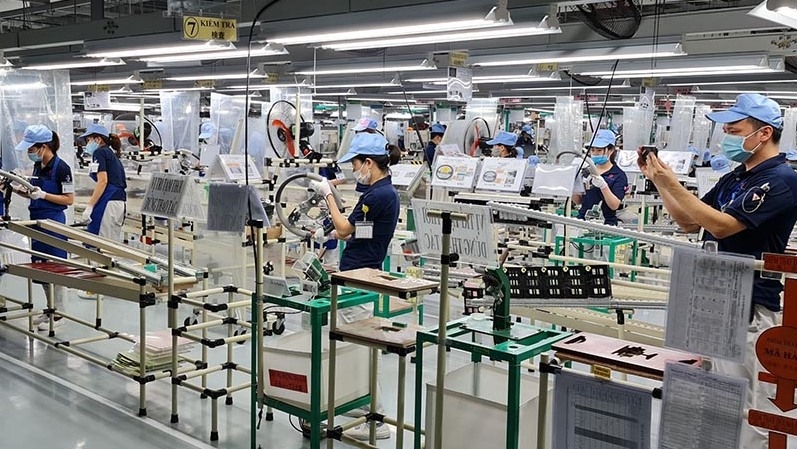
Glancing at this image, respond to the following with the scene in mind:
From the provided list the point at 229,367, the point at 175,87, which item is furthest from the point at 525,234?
the point at 175,87

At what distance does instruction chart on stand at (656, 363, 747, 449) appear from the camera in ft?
6.48

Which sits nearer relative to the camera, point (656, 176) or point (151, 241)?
point (656, 176)

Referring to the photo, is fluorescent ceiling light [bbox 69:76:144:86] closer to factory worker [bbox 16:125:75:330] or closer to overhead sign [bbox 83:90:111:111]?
overhead sign [bbox 83:90:111:111]

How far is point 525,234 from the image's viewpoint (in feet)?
26.7

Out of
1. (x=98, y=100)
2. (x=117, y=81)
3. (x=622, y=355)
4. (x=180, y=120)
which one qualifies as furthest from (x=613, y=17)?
(x=98, y=100)

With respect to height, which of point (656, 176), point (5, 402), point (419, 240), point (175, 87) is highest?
point (175, 87)

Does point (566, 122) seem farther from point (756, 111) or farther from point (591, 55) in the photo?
point (756, 111)

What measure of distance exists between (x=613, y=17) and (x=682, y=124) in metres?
7.50

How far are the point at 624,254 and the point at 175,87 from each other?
9157mm

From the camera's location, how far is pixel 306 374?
344 centimetres

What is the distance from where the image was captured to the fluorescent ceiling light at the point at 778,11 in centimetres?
285

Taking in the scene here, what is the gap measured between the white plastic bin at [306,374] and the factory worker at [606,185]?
3815mm

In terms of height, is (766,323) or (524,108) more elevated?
(524,108)

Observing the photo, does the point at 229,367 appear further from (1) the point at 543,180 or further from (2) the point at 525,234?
(2) the point at 525,234
